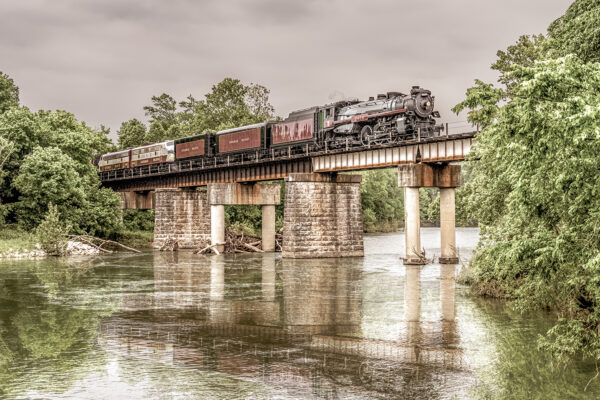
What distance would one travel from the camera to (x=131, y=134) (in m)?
115

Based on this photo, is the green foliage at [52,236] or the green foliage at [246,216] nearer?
the green foliage at [52,236]

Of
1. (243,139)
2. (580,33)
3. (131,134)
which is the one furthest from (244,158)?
(131,134)

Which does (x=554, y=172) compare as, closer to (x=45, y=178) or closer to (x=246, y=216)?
(x=45, y=178)

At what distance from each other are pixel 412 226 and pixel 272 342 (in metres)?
24.3

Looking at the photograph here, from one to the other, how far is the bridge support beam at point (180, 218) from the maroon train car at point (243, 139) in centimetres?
625

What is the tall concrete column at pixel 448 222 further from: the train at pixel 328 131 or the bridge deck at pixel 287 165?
the train at pixel 328 131

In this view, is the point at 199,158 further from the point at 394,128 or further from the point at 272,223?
the point at 394,128

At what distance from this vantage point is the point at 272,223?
60000mm

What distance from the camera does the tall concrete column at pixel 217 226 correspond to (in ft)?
191

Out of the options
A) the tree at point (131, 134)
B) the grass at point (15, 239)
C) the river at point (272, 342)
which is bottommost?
the river at point (272, 342)

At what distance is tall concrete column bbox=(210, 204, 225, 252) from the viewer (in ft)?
191

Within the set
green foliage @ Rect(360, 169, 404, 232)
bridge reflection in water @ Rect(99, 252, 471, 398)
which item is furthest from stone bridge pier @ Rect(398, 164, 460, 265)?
green foliage @ Rect(360, 169, 404, 232)

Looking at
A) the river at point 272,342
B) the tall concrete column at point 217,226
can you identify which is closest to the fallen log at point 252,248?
the tall concrete column at point 217,226

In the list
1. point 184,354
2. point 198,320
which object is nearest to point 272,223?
point 198,320
